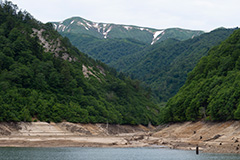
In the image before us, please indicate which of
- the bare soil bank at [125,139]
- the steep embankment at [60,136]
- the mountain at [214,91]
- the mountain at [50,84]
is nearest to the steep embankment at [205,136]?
the bare soil bank at [125,139]

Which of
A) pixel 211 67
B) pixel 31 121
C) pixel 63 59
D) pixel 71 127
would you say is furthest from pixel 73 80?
pixel 211 67

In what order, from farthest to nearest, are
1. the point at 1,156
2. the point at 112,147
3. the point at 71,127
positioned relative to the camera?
the point at 71,127 < the point at 112,147 < the point at 1,156

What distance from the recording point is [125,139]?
4323 inches

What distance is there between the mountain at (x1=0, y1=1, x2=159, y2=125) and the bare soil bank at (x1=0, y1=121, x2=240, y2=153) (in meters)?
4.35

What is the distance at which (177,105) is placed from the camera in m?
131

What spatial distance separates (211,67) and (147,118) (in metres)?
52.1

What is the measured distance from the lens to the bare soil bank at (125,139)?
87.8 metres

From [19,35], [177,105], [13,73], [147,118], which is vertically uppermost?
[19,35]

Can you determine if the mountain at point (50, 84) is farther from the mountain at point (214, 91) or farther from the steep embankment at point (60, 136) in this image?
the mountain at point (214, 91)

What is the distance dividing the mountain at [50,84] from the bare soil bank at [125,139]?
4354 mm

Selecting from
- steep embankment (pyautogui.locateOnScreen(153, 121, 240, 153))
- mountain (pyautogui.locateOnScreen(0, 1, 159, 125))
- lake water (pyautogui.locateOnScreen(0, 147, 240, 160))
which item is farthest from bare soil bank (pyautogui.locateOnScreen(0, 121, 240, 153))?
lake water (pyautogui.locateOnScreen(0, 147, 240, 160))

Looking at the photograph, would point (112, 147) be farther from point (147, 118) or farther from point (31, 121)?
point (147, 118)

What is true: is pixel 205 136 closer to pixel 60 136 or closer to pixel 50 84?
pixel 60 136

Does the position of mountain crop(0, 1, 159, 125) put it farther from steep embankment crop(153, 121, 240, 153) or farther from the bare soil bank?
steep embankment crop(153, 121, 240, 153)
